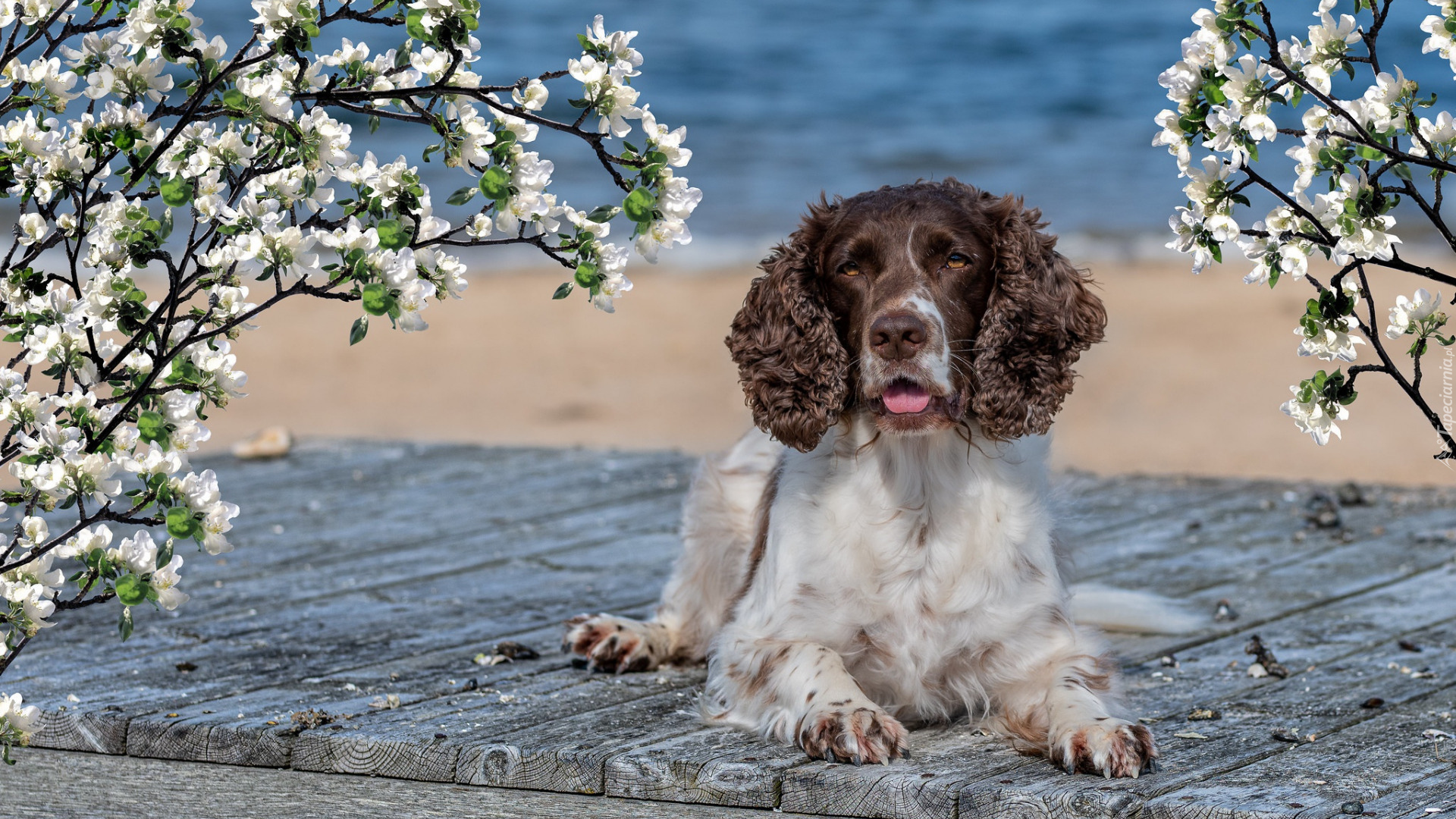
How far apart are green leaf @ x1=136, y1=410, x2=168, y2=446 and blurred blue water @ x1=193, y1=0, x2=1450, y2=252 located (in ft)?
40.3

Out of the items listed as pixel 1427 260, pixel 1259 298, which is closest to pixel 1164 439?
pixel 1259 298

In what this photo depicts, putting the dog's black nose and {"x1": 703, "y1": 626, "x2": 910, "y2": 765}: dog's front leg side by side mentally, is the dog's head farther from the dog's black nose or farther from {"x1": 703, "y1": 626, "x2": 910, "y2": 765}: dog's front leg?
{"x1": 703, "y1": 626, "x2": 910, "y2": 765}: dog's front leg

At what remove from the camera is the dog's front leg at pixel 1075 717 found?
10.0 ft

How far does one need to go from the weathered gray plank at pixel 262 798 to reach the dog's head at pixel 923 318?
89cm

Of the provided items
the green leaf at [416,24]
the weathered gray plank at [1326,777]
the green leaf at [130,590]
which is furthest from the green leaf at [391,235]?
the weathered gray plank at [1326,777]

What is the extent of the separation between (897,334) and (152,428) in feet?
4.85

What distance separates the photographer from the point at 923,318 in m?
3.32

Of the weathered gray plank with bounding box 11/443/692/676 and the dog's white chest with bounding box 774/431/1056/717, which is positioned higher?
the weathered gray plank with bounding box 11/443/692/676

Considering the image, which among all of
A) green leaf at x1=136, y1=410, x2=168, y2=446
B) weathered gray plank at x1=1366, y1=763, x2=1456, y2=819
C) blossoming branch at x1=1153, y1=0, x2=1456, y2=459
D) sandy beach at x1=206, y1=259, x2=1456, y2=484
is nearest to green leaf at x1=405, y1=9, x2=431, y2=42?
green leaf at x1=136, y1=410, x2=168, y2=446

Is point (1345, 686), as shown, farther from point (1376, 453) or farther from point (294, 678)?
point (1376, 453)

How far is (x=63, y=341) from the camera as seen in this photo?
2.35 metres

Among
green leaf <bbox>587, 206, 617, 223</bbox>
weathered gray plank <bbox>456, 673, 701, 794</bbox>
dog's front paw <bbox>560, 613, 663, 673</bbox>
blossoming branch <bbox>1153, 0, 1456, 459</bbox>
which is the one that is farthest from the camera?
dog's front paw <bbox>560, 613, 663, 673</bbox>

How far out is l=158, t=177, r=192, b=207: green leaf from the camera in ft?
7.66

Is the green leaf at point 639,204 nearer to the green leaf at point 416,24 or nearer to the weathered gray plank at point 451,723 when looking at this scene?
the green leaf at point 416,24
